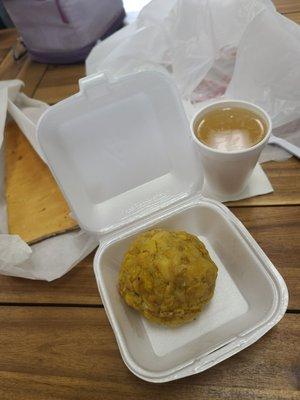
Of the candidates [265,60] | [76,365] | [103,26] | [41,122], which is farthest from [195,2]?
[76,365]

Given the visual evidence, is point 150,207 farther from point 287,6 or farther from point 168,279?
point 287,6

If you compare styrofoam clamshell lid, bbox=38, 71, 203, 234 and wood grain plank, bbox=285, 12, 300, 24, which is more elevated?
styrofoam clamshell lid, bbox=38, 71, 203, 234

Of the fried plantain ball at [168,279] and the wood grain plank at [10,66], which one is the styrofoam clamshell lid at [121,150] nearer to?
the fried plantain ball at [168,279]

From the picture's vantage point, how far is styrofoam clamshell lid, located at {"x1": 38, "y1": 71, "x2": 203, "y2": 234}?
46cm

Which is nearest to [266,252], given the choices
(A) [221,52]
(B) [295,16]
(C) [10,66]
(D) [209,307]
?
(D) [209,307]

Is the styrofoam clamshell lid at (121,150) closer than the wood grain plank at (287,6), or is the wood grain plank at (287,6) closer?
the styrofoam clamshell lid at (121,150)

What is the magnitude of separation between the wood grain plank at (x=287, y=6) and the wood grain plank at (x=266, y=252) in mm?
605

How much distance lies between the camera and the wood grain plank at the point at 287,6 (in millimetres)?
846

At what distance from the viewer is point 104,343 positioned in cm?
44

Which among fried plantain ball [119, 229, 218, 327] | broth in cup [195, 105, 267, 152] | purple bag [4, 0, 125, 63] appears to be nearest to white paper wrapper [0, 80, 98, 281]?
fried plantain ball [119, 229, 218, 327]

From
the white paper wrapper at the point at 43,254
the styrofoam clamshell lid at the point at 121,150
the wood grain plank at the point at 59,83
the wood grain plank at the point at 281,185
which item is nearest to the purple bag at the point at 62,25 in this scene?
the wood grain plank at the point at 59,83

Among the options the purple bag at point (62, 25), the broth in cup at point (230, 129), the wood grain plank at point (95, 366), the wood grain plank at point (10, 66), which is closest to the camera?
the wood grain plank at point (95, 366)

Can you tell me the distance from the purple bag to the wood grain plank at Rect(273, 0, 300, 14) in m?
0.43

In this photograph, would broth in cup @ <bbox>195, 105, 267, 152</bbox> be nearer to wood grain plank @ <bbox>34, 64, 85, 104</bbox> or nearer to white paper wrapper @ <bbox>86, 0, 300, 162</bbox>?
white paper wrapper @ <bbox>86, 0, 300, 162</bbox>
